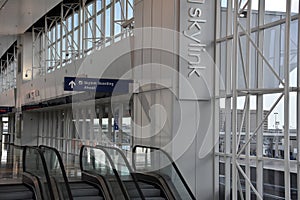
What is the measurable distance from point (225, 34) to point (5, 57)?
27.4 meters

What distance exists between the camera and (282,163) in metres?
8.59

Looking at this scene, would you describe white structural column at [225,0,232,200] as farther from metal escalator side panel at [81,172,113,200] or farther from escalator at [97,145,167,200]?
metal escalator side panel at [81,172,113,200]

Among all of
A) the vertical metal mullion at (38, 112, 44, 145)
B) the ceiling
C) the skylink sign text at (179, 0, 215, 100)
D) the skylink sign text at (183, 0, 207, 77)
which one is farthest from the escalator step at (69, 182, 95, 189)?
the vertical metal mullion at (38, 112, 44, 145)

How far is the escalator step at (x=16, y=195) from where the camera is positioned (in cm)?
889

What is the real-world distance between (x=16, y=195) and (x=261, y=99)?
5.15 m

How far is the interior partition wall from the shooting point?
8.31 m

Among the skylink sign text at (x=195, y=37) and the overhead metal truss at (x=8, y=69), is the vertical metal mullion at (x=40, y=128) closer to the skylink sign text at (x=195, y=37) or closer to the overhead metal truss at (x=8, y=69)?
the overhead metal truss at (x=8, y=69)

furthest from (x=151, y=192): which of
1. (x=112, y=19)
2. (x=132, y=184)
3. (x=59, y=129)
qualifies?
(x=59, y=129)

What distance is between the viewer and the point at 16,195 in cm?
902

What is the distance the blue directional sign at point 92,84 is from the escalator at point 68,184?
2.20 m

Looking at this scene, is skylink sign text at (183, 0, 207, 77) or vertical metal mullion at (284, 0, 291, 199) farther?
skylink sign text at (183, 0, 207, 77)

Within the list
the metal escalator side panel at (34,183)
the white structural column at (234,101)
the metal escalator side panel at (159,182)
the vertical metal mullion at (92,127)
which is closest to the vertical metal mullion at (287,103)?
the white structural column at (234,101)

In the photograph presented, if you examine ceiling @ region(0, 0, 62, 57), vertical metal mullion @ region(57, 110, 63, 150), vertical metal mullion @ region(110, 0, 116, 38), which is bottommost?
vertical metal mullion @ region(57, 110, 63, 150)

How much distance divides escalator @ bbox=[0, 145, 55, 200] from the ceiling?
376 inches
